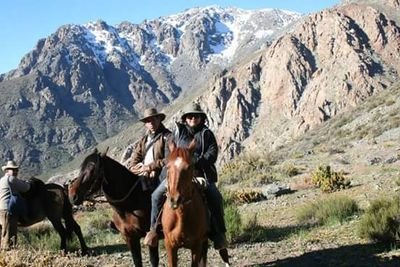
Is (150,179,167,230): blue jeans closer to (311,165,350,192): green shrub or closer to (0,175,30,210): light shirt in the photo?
(0,175,30,210): light shirt

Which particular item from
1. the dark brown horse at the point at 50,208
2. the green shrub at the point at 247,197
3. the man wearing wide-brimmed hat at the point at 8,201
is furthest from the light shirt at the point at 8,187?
the green shrub at the point at 247,197

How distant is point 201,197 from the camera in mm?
8234

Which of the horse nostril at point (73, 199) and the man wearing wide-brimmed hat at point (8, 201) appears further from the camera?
the man wearing wide-brimmed hat at point (8, 201)

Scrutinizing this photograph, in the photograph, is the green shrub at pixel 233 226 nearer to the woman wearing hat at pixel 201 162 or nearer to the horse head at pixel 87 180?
the woman wearing hat at pixel 201 162

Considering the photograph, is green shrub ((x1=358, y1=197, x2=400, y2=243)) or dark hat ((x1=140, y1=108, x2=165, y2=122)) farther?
green shrub ((x1=358, y1=197, x2=400, y2=243))

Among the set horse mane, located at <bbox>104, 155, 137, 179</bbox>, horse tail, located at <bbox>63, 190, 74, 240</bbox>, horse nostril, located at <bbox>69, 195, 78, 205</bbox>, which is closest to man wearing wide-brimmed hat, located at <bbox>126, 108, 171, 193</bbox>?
horse mane, located at <bbox>104, 155, 137, 179</bbox>

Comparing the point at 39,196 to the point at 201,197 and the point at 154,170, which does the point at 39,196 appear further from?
the point at 201,197

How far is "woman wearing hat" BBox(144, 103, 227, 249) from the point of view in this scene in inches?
336

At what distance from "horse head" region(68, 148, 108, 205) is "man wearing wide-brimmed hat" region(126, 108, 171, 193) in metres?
0.73

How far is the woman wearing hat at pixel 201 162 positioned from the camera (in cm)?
854

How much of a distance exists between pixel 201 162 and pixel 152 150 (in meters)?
1.38

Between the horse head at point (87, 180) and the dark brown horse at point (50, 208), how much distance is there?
13.7 ft

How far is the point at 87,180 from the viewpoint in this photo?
9070mm

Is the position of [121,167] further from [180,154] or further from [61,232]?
[61,232]
